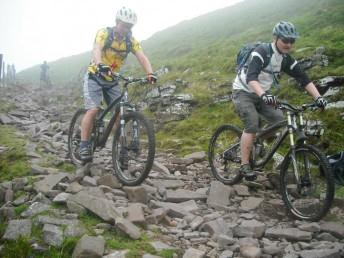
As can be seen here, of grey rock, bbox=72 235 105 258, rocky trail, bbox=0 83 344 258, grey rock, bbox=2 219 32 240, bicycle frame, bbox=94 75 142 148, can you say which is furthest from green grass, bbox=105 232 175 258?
bicycle frame, bbox=94 75 142 148

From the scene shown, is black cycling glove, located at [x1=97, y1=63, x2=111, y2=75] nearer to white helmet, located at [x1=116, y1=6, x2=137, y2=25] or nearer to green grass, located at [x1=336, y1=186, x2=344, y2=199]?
white helmet, located at [x1=116, y1=6, x2=137, y2=25]

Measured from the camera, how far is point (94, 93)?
867cm

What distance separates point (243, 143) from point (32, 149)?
6.25m

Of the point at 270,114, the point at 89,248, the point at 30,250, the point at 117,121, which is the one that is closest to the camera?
A: the point at 89,248

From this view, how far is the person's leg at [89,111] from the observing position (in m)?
8.63

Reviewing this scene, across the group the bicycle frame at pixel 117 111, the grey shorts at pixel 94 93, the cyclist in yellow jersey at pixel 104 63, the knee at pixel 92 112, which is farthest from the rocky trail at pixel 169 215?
the grey shorts at pixel 94 93

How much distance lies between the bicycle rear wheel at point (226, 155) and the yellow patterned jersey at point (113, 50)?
2.88 meters

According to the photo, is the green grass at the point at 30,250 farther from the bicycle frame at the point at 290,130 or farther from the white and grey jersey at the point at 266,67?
the white and grey jersey at the point at 266,67

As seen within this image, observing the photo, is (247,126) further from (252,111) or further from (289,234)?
(289,234)

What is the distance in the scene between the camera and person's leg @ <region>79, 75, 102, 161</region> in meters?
8.63

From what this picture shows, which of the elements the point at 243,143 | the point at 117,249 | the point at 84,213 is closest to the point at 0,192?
the point at 84,213

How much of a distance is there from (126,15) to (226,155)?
12.7 ft

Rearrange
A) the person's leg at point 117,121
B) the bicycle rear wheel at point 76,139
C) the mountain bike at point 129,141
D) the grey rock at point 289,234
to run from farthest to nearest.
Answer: the bicycle rear wheel at point 76,139 < the person's leg at point 117,121 < the mountain bike at point 129,141 < the grey rock at point 289,234

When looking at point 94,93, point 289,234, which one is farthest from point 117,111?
point 289,234
